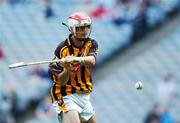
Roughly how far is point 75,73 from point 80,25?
521mm

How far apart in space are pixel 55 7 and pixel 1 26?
3.94 feet

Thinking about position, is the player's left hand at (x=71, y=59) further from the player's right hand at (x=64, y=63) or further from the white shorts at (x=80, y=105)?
the white shorts at (x=80, y=105)

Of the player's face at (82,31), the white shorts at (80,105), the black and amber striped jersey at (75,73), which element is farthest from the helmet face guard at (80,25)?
the white shorts at (80,105)

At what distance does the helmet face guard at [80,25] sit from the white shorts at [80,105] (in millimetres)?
639

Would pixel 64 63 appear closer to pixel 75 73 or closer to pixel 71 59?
pixel 71 59

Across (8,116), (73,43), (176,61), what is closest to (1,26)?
(8,116)

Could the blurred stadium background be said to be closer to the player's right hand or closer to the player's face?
the player's face

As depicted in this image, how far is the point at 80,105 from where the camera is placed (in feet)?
26.3

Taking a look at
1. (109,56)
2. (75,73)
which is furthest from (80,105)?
(109,56)

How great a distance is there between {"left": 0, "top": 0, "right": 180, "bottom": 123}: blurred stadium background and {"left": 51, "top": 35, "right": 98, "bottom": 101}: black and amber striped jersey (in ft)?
17.0

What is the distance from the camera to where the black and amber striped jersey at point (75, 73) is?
783 centimetres

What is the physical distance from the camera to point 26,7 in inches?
645

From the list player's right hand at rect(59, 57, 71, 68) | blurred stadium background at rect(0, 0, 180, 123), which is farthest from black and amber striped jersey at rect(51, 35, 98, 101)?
blurred stadium background at rect(0, 0, 180, 123)

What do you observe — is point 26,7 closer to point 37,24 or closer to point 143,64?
point 37,24
